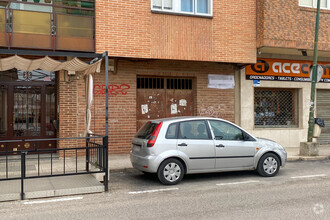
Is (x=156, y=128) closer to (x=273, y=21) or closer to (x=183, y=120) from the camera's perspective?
(x=183, y=120)

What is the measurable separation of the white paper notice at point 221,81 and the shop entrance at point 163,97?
816mm

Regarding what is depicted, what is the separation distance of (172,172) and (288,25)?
8366 millimetres

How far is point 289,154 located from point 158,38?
6302mm

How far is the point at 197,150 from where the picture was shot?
773 cm

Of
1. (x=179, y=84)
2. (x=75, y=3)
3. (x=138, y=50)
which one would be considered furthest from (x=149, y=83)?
(x=75, y=3)

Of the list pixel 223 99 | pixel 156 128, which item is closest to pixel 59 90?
pixel 156 128

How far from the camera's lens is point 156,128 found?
7699mm

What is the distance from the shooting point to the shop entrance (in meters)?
12.7

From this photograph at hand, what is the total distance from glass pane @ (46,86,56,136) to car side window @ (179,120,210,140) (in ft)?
19.1

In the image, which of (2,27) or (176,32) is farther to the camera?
(176,32)

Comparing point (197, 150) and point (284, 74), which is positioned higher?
point (284, 74)

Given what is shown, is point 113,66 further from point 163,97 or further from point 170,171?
point 170,171

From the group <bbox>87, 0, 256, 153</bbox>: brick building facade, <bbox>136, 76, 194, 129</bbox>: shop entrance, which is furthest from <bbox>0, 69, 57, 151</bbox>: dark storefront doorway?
<bbox>136, 76, 194, 129</bbox>: shop entrance

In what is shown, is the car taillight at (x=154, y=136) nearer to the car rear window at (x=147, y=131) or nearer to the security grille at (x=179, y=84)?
the car rear window at (x=147, y=131)
